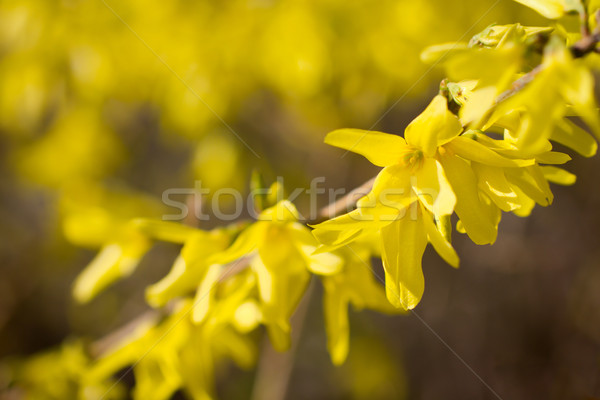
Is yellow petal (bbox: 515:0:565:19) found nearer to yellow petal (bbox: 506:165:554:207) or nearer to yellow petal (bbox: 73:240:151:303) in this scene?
yellow petal (bbox: 506:165:554:207)

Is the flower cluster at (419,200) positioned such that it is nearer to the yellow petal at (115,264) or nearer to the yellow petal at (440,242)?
the yellow petal at (440,242)

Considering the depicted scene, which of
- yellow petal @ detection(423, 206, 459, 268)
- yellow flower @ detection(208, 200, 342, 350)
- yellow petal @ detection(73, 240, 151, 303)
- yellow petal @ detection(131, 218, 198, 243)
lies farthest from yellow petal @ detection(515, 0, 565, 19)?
yellow petal @ detection(73, 240, 151, 303)

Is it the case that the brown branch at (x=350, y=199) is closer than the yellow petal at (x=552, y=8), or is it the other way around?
the yellow petal at (x=552, y=8)

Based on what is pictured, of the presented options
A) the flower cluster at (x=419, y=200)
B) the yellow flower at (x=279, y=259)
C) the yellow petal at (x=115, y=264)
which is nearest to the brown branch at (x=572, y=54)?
the flower cluster at (x=419, y=200)

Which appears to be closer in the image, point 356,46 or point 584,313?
point 356,46

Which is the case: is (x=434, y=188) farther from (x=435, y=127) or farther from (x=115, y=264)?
(x=115, y=264)

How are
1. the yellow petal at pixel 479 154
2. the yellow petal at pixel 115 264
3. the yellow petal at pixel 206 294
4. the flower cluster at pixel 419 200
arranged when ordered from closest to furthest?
the flower cluster at pixel 419 200 < the yellow petal at pixel 479 154 < the yellow petal at pixel 206 294 < the yellow petal at pixel 115 264

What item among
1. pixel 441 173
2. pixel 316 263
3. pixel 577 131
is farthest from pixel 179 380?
pixel 577 131

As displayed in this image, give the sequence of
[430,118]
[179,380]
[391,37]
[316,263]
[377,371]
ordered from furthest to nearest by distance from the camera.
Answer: [377,371], [391,37], [179,380], [316,263], [430,118]

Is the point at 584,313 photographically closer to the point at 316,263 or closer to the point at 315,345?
the point at 315,345

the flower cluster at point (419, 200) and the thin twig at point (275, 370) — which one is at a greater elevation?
the flower cluster at point (419, 200)
